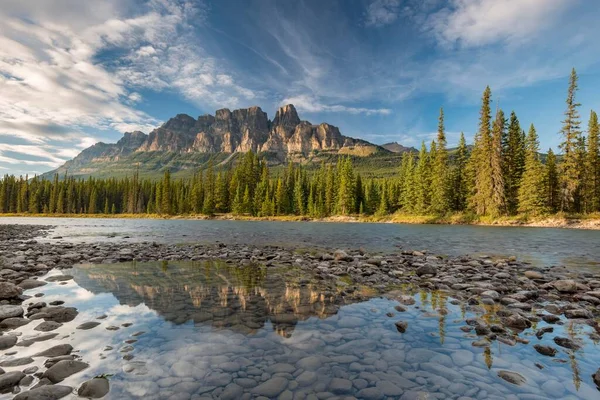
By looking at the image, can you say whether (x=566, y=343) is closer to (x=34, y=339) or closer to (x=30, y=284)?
(x=34, y=339)

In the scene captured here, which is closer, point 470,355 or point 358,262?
point 470,355

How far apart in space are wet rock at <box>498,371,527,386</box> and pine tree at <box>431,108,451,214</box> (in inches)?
2423

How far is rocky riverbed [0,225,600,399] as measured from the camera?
4.61m

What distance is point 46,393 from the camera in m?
4.21

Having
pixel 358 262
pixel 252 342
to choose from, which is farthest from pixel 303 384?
pixel 358 262

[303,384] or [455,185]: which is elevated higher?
[455,185]

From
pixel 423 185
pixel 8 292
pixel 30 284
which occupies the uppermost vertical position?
pixel 423 185

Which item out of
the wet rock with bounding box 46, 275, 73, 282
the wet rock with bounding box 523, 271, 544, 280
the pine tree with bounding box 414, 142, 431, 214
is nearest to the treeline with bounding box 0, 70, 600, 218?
the pine tree with bounding box 414, 142, 431, 214

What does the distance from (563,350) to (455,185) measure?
6532 centimetres

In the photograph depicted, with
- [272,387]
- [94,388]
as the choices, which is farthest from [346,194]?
[94,388]

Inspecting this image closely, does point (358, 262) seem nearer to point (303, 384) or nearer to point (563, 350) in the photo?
point (563, 350)

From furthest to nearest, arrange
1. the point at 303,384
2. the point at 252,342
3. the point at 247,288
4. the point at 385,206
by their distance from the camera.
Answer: the point at 385,206
the point at 247,288
the point at 252,342
the point at 303,384

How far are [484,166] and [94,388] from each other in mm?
63037

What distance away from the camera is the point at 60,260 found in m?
15.5
